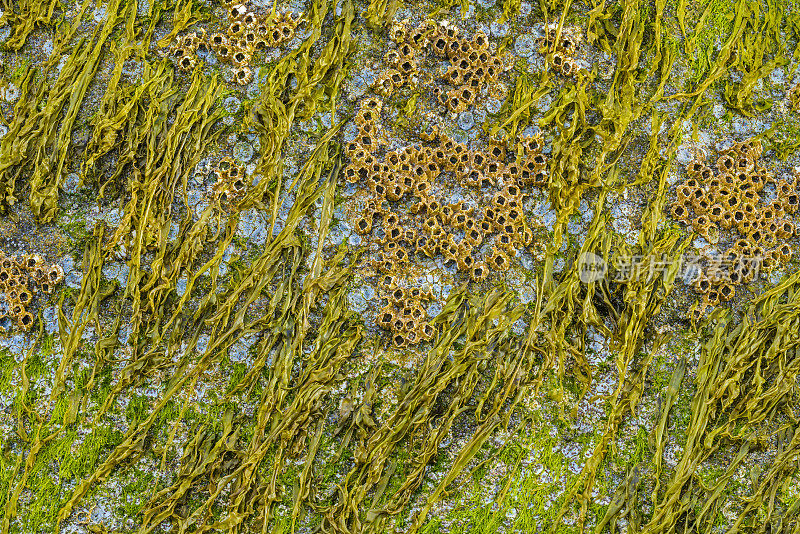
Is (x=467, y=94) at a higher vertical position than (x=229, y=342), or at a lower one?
higher

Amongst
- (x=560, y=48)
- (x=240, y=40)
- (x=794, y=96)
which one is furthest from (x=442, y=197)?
(x=794, y=96)

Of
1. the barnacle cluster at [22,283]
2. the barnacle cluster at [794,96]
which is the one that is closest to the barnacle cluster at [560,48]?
the barnacle cluster at [794,96]

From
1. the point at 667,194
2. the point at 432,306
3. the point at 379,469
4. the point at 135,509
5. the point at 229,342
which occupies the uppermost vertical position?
the point at 667,194

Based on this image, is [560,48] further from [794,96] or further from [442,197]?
[794,96]

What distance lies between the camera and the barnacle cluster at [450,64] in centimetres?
146

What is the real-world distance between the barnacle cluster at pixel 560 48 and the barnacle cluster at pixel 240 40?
2.13 feet

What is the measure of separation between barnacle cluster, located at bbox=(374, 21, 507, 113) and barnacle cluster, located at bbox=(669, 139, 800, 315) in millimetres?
549

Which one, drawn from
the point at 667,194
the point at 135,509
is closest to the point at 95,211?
the point at 135,509

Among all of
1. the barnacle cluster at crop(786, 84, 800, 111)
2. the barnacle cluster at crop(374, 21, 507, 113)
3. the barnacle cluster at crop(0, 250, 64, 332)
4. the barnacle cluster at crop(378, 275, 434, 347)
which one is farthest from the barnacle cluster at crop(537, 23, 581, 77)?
the barnacle cluster at crop(0, 250, 64, 332)

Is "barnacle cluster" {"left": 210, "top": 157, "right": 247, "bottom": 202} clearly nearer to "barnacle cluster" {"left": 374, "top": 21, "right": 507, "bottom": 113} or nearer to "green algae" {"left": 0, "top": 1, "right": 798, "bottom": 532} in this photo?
"green algae" {"left": 0, "top": 1, "right": 798, "bottom": 532}

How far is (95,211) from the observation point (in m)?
1.42

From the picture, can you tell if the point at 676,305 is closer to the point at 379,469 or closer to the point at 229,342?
the point at 379,469

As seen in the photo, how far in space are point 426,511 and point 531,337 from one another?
468mm

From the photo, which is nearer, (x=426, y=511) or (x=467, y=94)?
(x=426, y=511)
